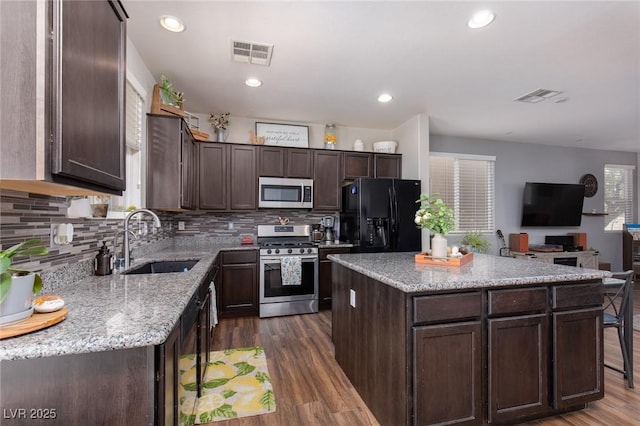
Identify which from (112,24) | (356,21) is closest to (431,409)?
(112,24)

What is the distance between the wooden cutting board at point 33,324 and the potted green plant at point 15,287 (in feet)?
0.08

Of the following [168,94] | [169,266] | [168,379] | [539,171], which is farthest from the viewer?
[539,171]

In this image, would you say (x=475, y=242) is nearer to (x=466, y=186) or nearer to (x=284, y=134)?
(x=466, y=186)

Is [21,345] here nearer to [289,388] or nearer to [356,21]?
[289,388]

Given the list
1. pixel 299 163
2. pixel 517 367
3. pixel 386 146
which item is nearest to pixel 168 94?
pixel 299 163

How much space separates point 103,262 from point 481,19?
10.0ft

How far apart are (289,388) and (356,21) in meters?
2.77

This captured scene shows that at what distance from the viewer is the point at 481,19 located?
208 centimetres

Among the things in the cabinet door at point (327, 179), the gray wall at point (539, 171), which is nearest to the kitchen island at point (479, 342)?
the cabinet door at point (327, 179)

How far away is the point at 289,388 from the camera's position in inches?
83.7

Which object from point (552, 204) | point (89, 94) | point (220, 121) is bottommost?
point (552, 204)

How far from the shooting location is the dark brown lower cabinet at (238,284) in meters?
3.53

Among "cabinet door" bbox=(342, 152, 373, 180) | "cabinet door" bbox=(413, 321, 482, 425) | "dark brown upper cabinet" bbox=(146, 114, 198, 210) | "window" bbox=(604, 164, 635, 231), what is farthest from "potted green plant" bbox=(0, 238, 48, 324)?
"window" bbox=(604, 164, 635, 231)

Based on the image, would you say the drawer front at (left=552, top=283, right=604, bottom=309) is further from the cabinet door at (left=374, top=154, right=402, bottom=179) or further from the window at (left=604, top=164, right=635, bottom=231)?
the window at (left=604, top=164, right=635, bottom=231)
